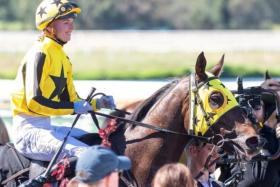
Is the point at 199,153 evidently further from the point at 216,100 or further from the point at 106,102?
the point at 106,102

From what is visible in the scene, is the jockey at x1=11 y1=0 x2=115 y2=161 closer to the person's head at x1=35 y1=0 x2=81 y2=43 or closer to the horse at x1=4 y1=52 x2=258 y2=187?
the person's head at x1=35 y1=0 x2=81 y2=43

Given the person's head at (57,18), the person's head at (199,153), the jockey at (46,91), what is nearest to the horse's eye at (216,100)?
the person's head at (199,153)

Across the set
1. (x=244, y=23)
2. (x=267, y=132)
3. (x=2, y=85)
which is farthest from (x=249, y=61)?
(x=244, y=23)

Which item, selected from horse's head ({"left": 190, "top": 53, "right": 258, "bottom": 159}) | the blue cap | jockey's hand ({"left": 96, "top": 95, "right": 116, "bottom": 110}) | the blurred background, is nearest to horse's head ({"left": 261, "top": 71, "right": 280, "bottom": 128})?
the blurred background

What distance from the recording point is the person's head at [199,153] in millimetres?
5613

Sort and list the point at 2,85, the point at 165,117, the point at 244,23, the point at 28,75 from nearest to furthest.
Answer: the point at 28,75
the point at 165,117
the point at 2,85
the point at 244,23

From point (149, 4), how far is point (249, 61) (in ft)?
123

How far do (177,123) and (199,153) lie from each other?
364 millimetres

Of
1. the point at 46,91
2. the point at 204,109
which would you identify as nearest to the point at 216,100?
the point at 204,109

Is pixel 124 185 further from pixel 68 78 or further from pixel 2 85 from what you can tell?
pixel 2 85

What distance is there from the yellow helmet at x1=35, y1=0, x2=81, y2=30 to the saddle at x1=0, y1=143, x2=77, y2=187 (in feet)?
3.25

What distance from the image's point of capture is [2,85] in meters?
11.7

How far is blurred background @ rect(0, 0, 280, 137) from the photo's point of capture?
19500 millimetres

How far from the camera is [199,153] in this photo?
18.7 feet
